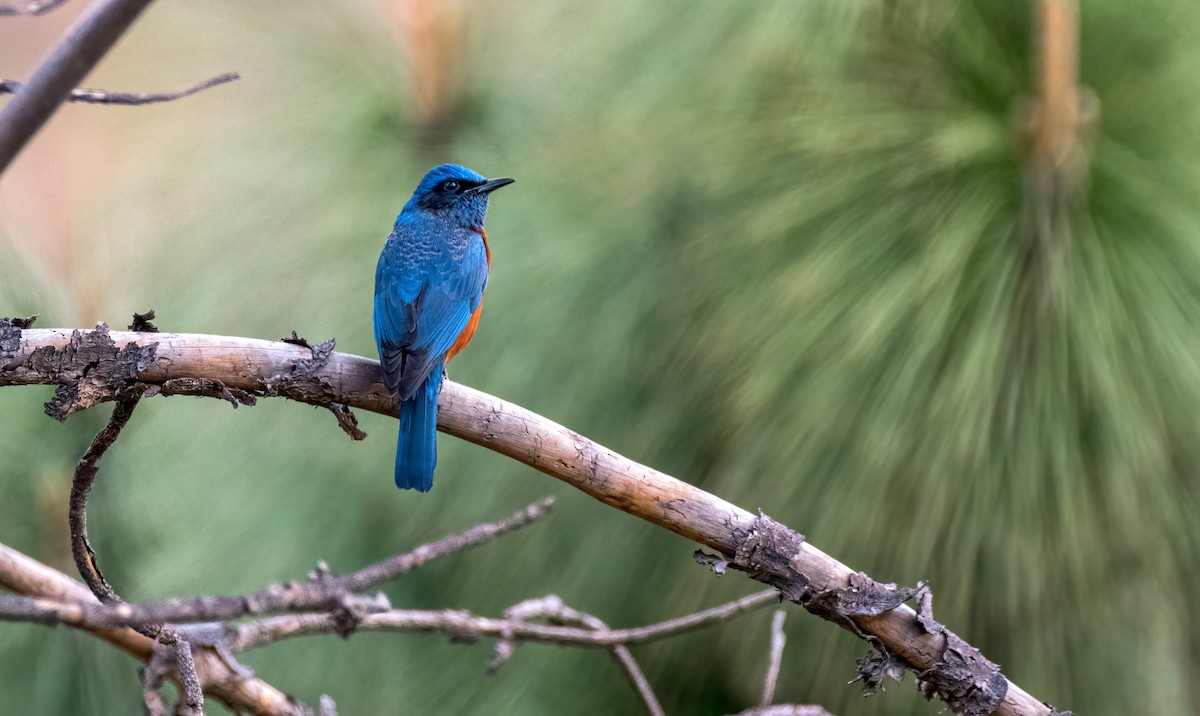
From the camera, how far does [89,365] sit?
3.94 feet

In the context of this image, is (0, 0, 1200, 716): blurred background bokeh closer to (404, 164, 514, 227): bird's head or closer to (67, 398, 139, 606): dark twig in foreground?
(404, 164, 514, 227): bird's head

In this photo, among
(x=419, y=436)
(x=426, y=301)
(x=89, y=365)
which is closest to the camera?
(x=89, y=365)

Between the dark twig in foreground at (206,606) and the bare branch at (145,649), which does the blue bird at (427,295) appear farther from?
the dark twig in foreground at (206,606)

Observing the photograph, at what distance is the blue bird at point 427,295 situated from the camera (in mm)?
1527

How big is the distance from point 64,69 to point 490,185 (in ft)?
4.65

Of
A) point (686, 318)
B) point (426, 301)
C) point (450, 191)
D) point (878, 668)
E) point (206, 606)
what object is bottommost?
point (206, 606)

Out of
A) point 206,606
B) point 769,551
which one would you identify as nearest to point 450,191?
point 769,551

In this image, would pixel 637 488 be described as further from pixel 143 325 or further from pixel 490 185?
pixel 490 185

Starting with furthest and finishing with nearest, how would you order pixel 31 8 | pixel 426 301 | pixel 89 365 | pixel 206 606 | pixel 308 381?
pixel 426 301 < pixel 308 381 < pixel 89 365 < pixel 31 8 < pixel 206 606

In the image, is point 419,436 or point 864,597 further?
point 419,436

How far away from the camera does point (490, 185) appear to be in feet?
7.14

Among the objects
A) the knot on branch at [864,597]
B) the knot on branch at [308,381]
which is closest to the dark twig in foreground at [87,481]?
the knot on branch at [308,381]

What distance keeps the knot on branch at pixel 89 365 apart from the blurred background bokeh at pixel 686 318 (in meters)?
0.95

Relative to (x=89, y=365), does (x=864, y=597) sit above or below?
above
